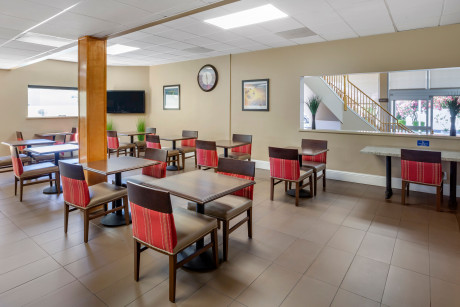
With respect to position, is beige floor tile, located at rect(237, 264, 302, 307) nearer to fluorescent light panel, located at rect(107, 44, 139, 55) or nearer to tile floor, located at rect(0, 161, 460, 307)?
tile floor, located at rect(0, 161, 460, 307)

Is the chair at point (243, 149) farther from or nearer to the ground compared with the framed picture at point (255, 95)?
nearer to the ground

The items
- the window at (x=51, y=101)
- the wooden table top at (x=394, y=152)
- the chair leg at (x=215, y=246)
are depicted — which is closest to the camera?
the chair leg at (x=215, y=246)

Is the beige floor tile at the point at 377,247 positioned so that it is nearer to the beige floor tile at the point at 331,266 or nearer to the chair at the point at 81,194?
the beige floor tile at the point at 331,266

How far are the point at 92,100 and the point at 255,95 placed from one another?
139 inches

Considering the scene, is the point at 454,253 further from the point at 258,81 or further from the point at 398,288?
the point at 258,81

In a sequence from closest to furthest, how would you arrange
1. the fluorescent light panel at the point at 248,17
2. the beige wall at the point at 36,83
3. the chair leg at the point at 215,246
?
the chair leg at the point at 215,246 → the fluorescent light panel at the point at 248,17 → the beige wall at the point at 36,83

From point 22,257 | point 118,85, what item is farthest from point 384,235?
point 118,85

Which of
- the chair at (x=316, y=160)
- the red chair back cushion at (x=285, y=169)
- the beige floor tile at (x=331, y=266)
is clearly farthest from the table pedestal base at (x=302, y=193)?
the beige floor tile at (x=331, y=266)

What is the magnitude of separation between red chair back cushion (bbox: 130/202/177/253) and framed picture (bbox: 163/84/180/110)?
600 centimetres

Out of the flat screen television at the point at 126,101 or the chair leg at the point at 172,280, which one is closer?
the chair leg at the point at 172,280

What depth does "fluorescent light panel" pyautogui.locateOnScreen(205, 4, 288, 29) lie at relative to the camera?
12.1 ft

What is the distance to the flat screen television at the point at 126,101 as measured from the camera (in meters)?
8.41

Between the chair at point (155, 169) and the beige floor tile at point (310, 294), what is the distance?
2.25 metres

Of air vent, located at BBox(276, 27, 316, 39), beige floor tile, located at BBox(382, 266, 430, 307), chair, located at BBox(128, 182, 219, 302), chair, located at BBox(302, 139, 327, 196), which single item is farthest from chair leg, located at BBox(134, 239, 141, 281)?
air vent, located at BBox(276, 27, 316, 39)
